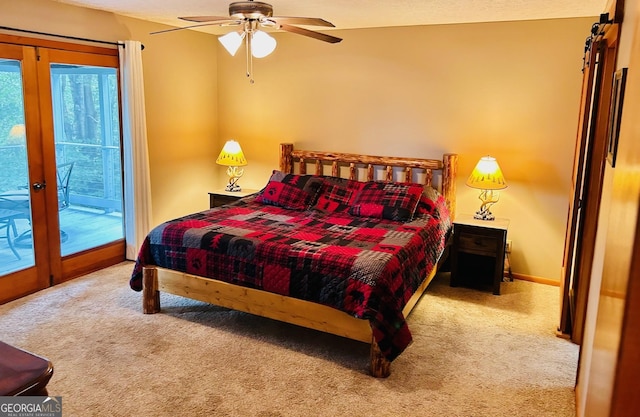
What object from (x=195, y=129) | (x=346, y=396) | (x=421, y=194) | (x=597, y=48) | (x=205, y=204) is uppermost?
(x=597, y=48)

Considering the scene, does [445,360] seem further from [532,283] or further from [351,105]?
[351,105]

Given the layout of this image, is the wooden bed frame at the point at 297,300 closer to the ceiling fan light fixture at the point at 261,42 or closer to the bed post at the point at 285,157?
the bed post at the point at 285,157

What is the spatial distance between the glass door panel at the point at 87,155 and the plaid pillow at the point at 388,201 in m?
2.44

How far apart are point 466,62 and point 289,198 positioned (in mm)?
2125

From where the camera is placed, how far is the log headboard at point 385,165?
4.71 meters

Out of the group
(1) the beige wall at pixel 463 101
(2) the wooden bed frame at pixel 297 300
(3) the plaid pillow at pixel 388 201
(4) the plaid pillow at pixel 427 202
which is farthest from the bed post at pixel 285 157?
(4) the plaid pillow at pixel 427 202

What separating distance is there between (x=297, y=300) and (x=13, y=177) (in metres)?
2.57

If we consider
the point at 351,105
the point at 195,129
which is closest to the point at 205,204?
the point at 195,129

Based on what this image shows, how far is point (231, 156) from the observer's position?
18.0 feet

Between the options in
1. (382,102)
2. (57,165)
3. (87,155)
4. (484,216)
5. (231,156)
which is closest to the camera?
(57,165)

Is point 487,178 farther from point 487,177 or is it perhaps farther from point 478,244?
point 478,244

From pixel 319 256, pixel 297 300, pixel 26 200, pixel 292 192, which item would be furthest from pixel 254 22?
pixel 26 200

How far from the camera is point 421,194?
175 inches

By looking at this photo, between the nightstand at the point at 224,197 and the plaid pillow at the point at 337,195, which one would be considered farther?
the nightstand at the point at 224,197
